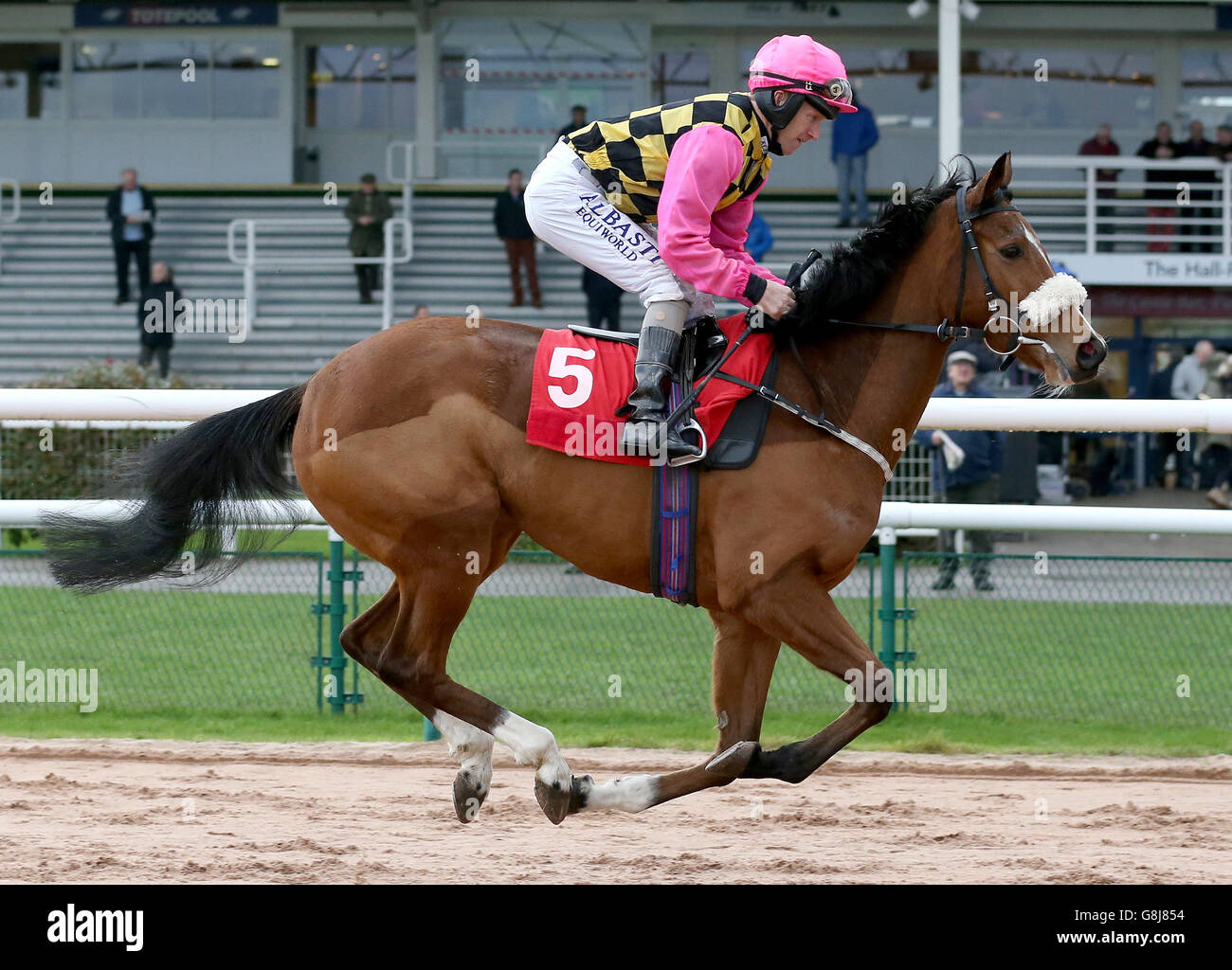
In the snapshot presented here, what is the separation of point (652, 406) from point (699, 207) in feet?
1.75

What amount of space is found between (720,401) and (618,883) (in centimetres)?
128

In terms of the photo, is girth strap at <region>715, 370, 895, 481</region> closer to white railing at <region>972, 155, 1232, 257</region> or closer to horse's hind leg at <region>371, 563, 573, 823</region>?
horse's hind leg at <region>371, 563, 573, 823</region>

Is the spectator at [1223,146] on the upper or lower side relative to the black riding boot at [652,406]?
upper

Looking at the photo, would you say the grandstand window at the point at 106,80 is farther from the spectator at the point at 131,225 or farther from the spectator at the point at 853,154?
the spectator at the point at 853,154

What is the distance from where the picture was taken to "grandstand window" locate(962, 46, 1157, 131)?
19250mm

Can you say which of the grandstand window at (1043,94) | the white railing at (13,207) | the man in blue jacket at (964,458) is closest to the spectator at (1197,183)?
the grandstand window at (1043,94)

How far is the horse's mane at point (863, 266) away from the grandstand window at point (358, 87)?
16620mm

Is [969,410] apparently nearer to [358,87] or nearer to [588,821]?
[588,821]

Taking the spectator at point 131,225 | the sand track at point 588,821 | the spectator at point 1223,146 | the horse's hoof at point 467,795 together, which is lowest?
the sand track at point 588,821

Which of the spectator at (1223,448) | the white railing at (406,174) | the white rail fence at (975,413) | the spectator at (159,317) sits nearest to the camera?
the white rail fence at (975,413)

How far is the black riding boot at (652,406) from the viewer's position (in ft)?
13.0

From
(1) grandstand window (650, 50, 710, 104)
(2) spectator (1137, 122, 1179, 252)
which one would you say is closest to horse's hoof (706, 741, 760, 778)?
(2) spectator (1137, 122, 1179, 252)

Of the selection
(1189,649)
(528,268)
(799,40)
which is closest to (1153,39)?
(528,268)

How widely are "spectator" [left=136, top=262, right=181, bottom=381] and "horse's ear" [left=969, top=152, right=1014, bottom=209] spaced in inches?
438
